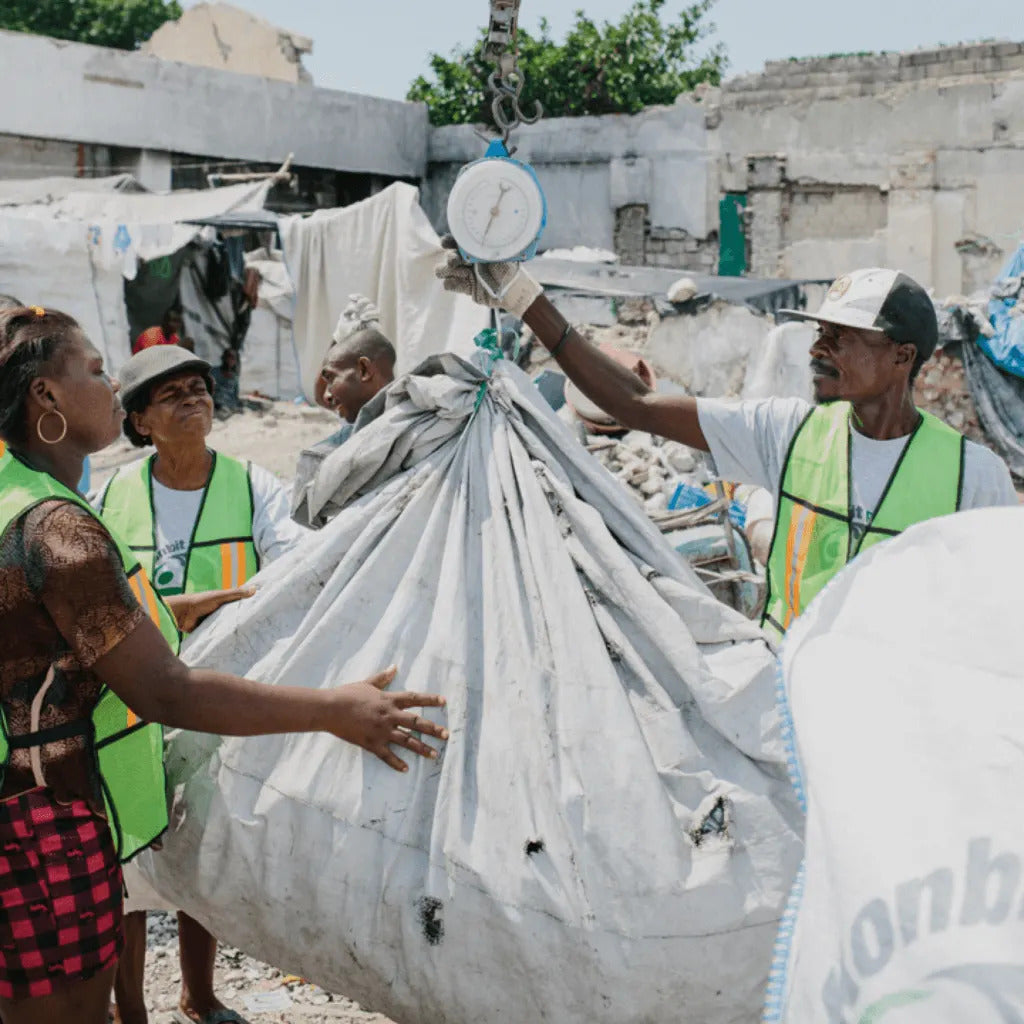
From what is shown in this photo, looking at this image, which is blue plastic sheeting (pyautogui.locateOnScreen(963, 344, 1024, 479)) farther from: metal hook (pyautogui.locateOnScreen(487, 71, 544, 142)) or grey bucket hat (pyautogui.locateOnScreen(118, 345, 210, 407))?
metal hook (pyautogui.locateOnScreen(487, 71, 544, 142))

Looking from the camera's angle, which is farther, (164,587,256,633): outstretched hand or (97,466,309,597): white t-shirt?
(97,466,309,597): white t-shirt

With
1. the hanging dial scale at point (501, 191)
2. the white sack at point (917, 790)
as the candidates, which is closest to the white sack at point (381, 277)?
the hanging dial scale at point (501, 191)

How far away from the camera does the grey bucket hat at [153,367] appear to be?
276 cm

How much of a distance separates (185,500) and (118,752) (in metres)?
1.09

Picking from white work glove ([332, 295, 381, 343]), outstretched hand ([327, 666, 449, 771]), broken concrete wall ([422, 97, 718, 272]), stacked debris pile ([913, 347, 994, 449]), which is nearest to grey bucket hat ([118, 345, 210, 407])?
white work glove ([332, 295, 381, 343])

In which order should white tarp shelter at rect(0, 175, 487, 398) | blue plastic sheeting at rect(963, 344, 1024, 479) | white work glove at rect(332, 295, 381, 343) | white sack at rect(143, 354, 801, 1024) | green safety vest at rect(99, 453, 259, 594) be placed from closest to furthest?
white sack at rect(143, 354, 801, 1024) → green safety vest at rect(99, 453, 259, 594) → white work glove at rect(332, 295, 381, 343) → white tarp shelter at rect(0, 175, 487, 398) → blue plastic sheeting at rect(963, 344, 1024, 479)

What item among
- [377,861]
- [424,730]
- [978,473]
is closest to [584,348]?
[978,473]

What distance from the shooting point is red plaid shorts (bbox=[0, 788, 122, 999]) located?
1786mm

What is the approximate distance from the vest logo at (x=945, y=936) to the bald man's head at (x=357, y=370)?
276 centimetres

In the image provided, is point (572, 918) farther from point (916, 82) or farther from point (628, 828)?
point (916, 82)

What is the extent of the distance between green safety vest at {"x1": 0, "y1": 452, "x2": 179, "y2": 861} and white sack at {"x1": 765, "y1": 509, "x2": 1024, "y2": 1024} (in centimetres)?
109

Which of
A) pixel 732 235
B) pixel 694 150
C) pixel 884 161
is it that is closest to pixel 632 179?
pixel 694 150

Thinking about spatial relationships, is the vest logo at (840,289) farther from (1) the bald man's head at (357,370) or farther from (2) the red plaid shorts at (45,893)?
(2) the red plaid shorts at (45,893)

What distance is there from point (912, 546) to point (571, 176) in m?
17.5
